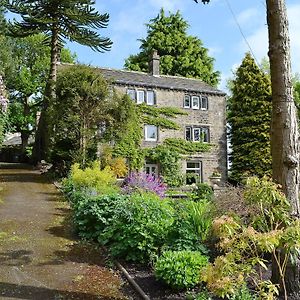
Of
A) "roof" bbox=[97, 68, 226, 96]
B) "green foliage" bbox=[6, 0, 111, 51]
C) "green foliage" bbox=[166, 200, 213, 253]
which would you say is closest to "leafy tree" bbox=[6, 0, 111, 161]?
"green foliage" bbox=[6, 0, 111, 51]

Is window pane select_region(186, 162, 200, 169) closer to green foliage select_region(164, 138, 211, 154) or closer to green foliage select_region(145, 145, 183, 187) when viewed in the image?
green foliage select_region(164, 138, 211, 154)

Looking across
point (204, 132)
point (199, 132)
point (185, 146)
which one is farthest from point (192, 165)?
point (204, 132)

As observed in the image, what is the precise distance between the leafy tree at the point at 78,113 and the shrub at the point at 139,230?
Answer: 1066 cm

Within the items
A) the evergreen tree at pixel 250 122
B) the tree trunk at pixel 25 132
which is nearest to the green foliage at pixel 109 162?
the evergreen tree at pixel 250 122

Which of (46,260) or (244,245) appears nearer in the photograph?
(244,245)

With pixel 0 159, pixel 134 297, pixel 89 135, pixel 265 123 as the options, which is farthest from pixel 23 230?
pixel 0 159

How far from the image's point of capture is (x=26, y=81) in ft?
135

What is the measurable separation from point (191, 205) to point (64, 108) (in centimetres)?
1183

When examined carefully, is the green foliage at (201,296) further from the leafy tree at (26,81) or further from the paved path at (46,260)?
the leafy tree at (26,81)

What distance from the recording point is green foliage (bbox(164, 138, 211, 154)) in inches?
1195

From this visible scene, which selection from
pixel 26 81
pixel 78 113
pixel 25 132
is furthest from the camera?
pixel 26 81

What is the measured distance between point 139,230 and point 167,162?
22.2 m

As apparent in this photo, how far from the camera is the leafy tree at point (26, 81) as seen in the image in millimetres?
40375

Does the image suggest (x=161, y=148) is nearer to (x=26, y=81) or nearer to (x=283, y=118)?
(x=26, y=81)
